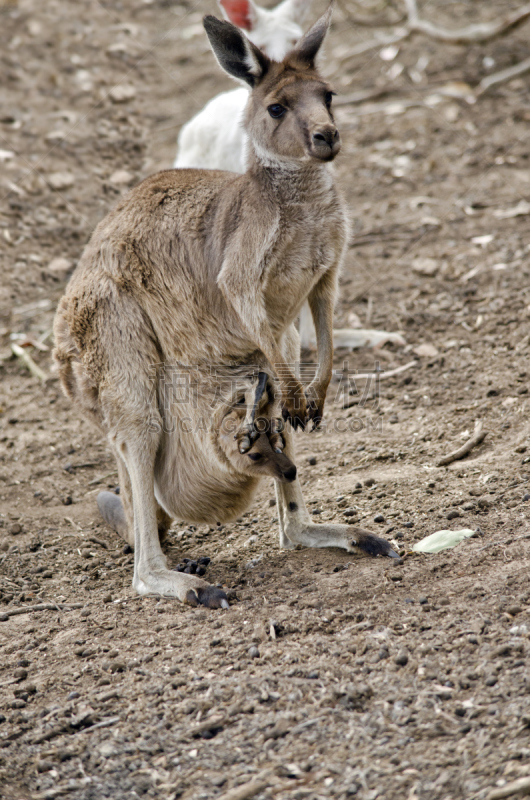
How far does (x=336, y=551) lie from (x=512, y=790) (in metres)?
1.54

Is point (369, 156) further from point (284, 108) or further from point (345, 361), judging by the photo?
point (284, 108)

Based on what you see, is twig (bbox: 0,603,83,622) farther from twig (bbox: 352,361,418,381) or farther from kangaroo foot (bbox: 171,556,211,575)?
twig (bbox: 352,361,418,381)

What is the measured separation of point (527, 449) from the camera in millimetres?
3576

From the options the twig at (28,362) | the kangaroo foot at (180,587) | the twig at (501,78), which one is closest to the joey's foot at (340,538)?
the kangaroo foot at (180,587)

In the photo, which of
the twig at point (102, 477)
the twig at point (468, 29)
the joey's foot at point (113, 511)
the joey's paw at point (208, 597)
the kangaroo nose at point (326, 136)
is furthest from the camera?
the twig at point (468, 29)

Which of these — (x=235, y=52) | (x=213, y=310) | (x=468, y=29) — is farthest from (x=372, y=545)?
(x=468, y=29)

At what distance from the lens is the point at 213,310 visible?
3.17 metres

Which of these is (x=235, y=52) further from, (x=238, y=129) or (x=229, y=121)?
(x=229, y=121)

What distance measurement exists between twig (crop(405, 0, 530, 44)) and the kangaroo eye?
5.20m

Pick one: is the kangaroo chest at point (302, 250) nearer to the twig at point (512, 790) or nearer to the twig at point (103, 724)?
the twig at point (103, 724)

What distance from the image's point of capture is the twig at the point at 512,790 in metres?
1.76

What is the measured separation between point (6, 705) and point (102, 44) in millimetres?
9146

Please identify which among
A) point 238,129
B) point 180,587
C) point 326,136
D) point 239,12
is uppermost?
point 239,12

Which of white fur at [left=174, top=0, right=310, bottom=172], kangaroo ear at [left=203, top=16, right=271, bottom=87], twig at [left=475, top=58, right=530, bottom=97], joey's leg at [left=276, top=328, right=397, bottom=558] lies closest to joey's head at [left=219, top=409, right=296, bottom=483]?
joey's leg at [left=276, top=328, right=397, bottom=558]
